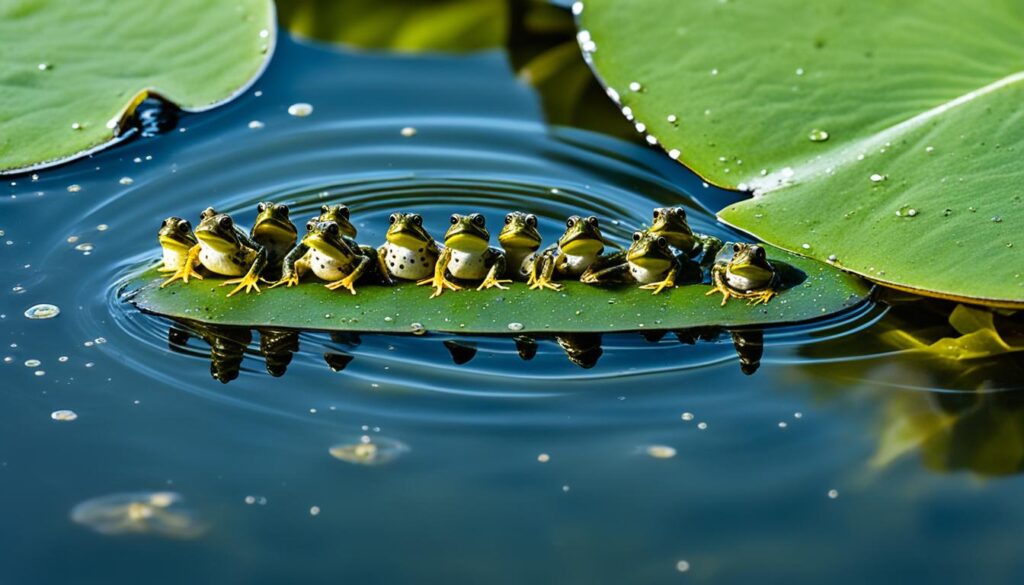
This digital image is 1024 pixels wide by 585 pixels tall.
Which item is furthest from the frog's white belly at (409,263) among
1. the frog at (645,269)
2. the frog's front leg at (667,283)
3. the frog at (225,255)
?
the frog's front leg at (667,283)

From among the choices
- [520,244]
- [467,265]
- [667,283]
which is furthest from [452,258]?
[667,283]

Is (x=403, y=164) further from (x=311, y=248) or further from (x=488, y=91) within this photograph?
(x=311, y=248)

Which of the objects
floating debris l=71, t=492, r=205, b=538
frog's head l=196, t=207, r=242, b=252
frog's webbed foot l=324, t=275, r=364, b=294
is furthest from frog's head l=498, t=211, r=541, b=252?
floating debris l=71, t=492, r=205, b=538

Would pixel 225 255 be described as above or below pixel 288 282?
above

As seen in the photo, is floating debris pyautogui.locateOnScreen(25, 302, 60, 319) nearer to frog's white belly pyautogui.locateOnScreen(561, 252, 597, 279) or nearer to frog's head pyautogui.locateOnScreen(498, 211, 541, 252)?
frog's head pyautogui.locateOnScreen(498, 211, 541, 252)

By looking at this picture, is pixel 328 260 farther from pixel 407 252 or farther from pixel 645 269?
pixel 645 269
